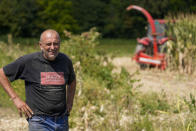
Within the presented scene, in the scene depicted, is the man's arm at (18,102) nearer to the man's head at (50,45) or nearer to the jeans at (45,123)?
the jeans at (45,123)

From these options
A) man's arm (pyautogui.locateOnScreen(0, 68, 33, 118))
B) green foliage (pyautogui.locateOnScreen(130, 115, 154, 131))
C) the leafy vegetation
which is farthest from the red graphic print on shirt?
green foliage (pyautogui.locateOnScreen(130, 115, 154, 131))

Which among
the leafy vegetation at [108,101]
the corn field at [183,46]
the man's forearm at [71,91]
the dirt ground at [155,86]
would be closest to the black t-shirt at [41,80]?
the man's forearm at [71,91]

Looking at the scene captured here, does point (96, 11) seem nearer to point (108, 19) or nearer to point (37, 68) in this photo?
point (108, 19)

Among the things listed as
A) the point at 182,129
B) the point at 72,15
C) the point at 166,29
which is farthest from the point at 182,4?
the point at 182,129

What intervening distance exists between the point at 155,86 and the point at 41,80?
5980 millimetres

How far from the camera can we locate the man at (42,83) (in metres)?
3.61

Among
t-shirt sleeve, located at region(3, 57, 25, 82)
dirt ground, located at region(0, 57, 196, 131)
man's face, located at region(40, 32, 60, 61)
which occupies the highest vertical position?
man's face, located at region(40, 32, 60, 61)

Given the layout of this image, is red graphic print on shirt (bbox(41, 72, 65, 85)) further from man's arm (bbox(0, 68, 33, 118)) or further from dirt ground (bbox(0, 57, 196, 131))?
dirt ground (bbox(0, 57, 196, 131))

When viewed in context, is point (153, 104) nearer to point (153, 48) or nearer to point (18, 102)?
point (18, 102)

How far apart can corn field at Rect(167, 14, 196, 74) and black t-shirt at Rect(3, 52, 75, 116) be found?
8.08 m

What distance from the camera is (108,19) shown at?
38.4m

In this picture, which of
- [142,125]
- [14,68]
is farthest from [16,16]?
[14,68]

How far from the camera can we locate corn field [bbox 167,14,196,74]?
11367 mm

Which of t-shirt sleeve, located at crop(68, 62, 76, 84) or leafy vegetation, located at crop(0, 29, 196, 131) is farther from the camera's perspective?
leafy vegetation, located at crop(0, 29, 196, 131)
